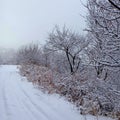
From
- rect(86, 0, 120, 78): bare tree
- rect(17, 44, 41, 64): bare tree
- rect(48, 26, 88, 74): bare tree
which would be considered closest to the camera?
rect(86, 0, 120, 78): bare tree

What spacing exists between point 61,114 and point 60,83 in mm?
4718

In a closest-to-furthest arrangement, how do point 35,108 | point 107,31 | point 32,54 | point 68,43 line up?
point 107,31 < point 35,108 < point 68,43 < point 32,54

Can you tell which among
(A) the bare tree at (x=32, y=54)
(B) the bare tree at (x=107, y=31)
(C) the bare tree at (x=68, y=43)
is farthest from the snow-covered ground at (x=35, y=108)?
(A) the bare tree at (x=32, y=54)

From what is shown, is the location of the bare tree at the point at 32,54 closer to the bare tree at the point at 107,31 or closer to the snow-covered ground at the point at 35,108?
the snow-covered ground at the point at 35,108

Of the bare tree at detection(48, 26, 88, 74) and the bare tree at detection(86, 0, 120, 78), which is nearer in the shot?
the bare tree at detection(86, 0, 120, 78)

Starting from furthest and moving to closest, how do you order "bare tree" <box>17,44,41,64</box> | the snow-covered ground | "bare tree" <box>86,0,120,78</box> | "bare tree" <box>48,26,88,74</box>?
"bare tree" <box>17,44,41,64</box>, "bare tree" <box>48,26,88,74</box>, the snow-covered ground, "bare tree" <box>86,0,120,78</box>

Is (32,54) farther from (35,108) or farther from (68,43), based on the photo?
(35,108)

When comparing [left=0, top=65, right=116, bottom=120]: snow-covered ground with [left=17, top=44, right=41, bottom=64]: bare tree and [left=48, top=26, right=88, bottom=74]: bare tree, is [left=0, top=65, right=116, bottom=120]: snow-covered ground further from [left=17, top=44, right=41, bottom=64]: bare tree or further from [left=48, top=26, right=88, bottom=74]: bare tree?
[left=17, top=44, right=41, bottom=64]: bare tree

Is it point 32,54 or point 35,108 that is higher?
point 32,54

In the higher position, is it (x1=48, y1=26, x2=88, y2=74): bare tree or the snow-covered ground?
(x1=48, y1=26, x2=88, y2=74): bare tree

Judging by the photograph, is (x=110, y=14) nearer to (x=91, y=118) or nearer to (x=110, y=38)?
(x=110, y=38)

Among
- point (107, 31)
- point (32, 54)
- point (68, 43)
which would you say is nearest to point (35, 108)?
point (107, 31)

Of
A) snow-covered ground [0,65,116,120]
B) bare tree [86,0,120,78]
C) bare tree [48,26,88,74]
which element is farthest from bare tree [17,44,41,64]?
bare tree [86,0,120,78]

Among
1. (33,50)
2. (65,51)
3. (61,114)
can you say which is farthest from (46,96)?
(33,50)
